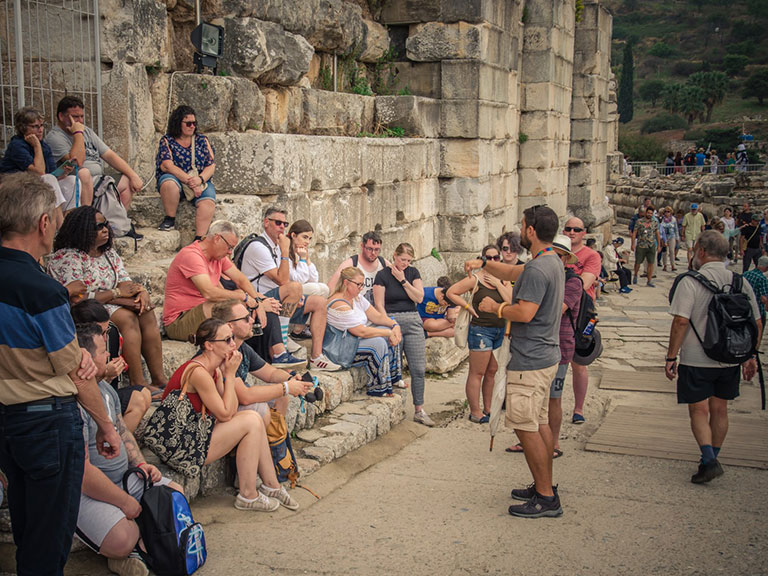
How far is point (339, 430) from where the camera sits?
620 centimetres

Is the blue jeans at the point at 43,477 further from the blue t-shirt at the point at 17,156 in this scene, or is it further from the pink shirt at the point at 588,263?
the pink shirt at the point at 588,263

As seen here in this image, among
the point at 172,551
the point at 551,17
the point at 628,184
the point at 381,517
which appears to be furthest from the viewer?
the point at 628,184

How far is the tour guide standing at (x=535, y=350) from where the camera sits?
16.2 feet

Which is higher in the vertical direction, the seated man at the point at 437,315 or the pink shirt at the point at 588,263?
the pink shirt at the point at 588,263

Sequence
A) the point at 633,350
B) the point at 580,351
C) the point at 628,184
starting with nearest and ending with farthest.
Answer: the point at 580,351, the point at 633,350, the point at 628,184

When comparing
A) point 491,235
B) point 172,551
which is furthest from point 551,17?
point 172,551

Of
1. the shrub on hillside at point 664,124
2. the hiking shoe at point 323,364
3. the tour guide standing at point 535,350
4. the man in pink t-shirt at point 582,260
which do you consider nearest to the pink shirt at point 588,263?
the man in pink t-shirt at point 582,260

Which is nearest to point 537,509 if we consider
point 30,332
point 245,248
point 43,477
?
point 43,477

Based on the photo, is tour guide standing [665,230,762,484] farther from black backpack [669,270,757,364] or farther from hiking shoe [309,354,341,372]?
hiking shoe [309,354,341,372]

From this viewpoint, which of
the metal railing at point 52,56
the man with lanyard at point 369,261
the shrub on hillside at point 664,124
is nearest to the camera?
the metal railing at point 52,56

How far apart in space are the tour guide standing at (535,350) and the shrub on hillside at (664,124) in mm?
60258

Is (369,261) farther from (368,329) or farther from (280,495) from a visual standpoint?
(280,495)

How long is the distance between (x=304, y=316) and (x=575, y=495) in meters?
3.05

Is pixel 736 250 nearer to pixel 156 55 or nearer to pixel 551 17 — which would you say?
pixel 551 17
